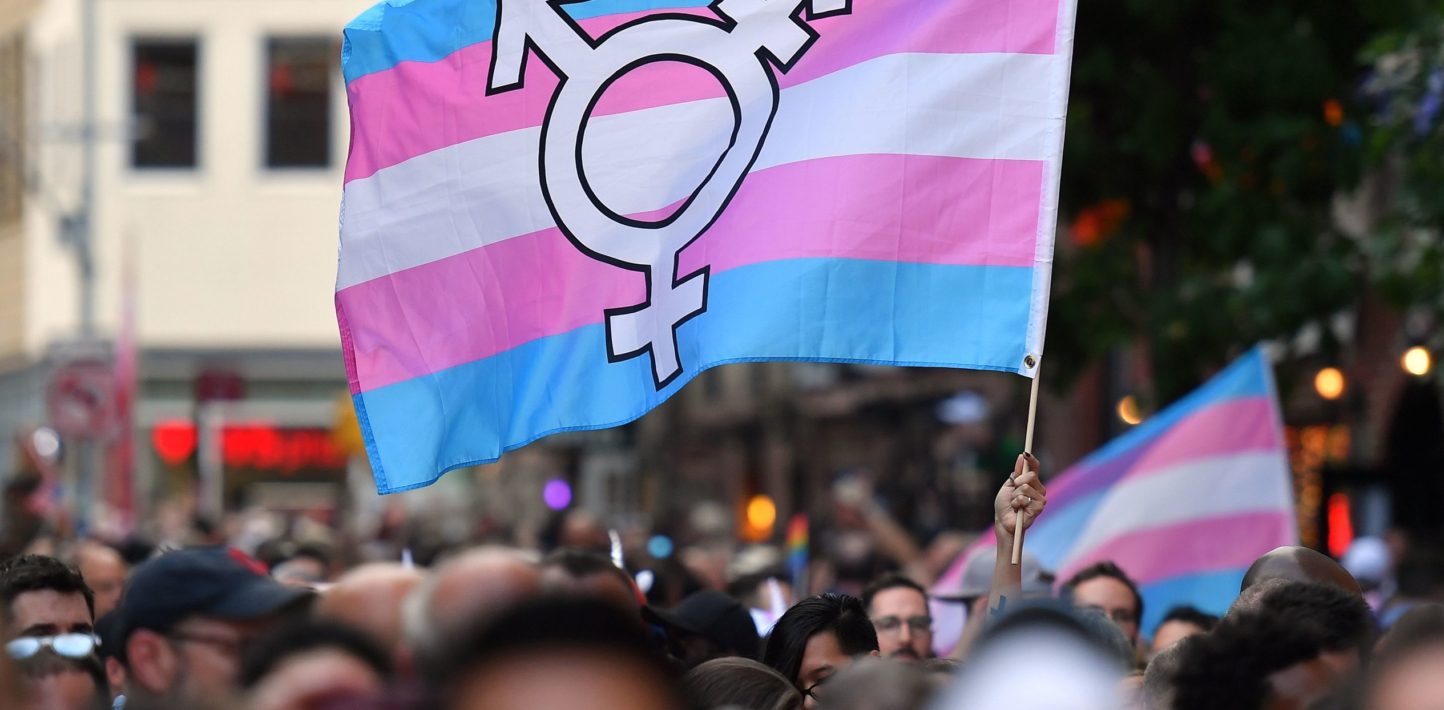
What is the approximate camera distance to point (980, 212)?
20.9ft

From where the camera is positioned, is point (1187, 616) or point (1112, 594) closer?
point (1187, 616)

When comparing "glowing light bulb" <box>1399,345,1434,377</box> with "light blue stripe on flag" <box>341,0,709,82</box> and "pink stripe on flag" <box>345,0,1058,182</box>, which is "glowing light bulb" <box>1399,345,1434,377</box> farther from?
"light blue stripe on flag" <box>341,0,709,82</box>

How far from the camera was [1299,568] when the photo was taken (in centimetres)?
587

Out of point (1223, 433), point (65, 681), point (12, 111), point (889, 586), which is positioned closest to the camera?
point (65, 681)

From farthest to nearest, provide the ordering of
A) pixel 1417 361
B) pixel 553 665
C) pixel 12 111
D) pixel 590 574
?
pixel 12 111 < pixel 1417 361 < pixel 590 574 < pixel 553 665

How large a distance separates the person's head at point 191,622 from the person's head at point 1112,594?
13.3 feet

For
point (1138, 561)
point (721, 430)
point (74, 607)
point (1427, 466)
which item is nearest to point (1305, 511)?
point (1427, 466)

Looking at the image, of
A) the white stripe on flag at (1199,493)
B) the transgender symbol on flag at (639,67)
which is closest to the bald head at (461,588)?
the transgender symbol on flag at (639,67)

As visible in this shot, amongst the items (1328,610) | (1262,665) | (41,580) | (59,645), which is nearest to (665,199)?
(41,580)

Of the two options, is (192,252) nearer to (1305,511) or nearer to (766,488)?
(1305,511)

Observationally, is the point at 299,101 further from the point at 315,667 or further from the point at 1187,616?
the point at 315,667

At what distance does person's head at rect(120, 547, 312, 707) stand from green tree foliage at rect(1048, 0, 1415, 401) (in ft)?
29.5

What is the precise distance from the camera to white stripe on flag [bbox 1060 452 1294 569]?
10195 mm

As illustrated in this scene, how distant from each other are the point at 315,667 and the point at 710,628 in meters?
3.87
